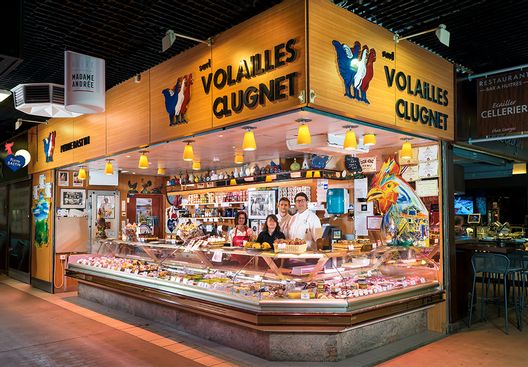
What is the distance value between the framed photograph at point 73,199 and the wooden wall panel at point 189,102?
476cm

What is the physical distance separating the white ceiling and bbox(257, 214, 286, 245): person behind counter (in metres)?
1.29

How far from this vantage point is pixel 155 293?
6586 mm

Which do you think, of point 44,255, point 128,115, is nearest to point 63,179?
point 44,255

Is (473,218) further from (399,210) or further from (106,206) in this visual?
(106,206)

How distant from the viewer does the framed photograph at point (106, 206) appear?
11.0 metres

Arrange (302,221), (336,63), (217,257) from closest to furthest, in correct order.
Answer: (336,63)
(217,257)
(302,221)

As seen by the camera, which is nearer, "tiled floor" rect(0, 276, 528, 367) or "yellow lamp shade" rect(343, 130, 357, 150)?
"tiled floor" rect(0, 276, 528, 367)

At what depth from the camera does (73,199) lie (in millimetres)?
10570

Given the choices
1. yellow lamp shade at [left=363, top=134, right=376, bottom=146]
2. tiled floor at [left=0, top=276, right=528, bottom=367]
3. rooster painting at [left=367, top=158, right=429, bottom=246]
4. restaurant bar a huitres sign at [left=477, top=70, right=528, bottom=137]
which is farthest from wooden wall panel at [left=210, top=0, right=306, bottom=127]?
restaurant bar a huitres sign at [left=477, top=70, right=528, bottom=137]

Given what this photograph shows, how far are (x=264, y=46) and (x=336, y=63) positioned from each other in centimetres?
82

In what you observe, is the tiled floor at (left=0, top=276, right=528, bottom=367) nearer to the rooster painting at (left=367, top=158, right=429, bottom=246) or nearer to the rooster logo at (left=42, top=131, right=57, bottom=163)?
the rooster painting at (left=367, top=158, right=429, bottom=246)

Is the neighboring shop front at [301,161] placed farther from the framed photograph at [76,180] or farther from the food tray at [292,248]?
the framed photograph at [76,180]

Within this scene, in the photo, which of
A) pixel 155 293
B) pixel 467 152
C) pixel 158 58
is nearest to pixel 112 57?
pixel 158 58

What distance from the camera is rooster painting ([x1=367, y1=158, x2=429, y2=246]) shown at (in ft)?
21.9
